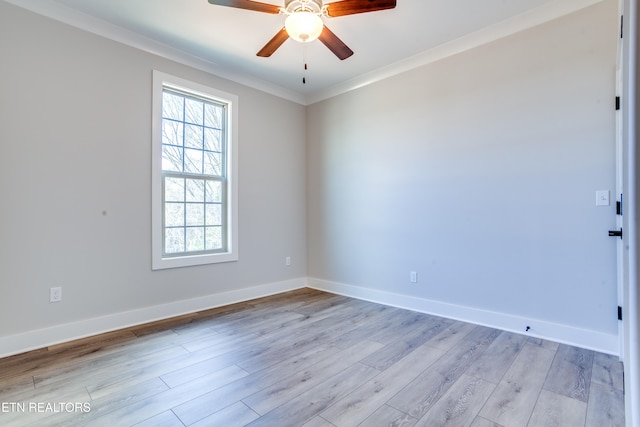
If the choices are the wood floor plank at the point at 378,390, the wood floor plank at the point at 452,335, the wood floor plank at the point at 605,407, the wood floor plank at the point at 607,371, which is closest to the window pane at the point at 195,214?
the wood floor plank at the point at 378,390

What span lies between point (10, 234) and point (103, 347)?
1115 millimetres

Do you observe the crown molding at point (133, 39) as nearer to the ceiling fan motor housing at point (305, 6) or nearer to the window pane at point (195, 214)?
the window pane at point (195, 214)

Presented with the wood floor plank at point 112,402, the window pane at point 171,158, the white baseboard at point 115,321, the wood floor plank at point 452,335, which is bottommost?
the wood floor plank at point 452,335

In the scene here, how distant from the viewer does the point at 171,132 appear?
3305mm

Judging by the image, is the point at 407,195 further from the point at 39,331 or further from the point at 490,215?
the point at 39,331

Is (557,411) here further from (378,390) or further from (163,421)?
(163,421)

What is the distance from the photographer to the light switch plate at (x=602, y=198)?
2330 millimetres

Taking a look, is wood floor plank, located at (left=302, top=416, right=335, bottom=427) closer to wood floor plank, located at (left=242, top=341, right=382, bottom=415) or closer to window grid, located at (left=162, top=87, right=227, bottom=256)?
wood floor plank, located at (left=242, top=341, right=382, bottom=415)

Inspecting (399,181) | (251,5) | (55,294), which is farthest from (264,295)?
(251,5)

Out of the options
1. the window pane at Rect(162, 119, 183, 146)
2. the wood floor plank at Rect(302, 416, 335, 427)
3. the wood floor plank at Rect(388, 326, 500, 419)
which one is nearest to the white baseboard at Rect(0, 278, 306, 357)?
the window pane at Rect(162, 119, 183, 146)

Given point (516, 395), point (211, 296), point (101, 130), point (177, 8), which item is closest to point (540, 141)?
point (516, 395)

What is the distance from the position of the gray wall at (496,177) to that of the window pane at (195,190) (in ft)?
5.90

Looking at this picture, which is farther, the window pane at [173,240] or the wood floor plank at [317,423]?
the window pane at [173,240]

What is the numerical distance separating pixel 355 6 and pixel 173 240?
9.12ft
